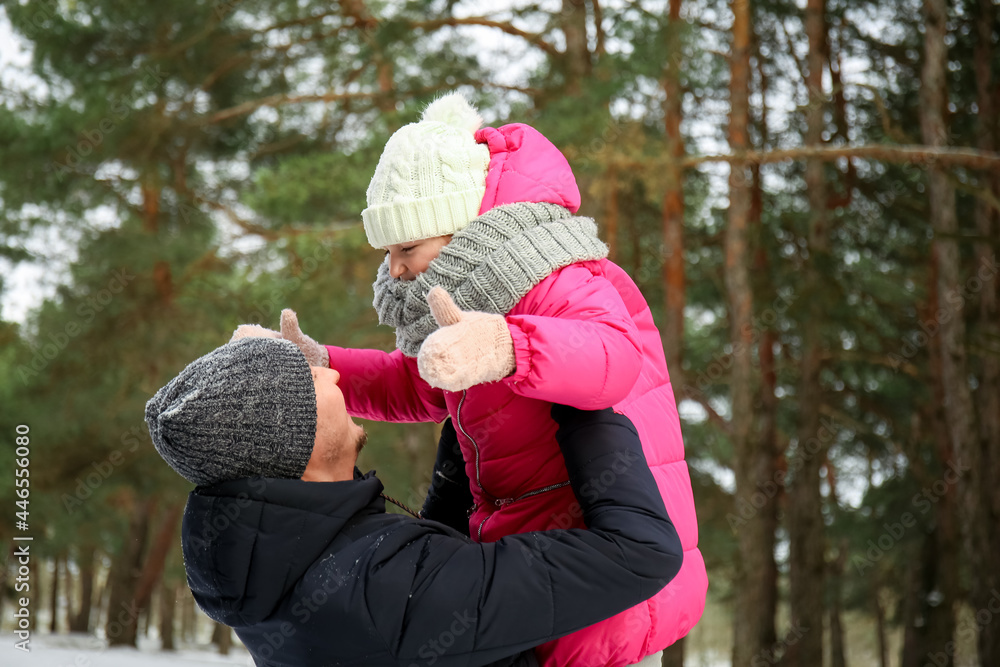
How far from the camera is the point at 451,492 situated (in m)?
2.07

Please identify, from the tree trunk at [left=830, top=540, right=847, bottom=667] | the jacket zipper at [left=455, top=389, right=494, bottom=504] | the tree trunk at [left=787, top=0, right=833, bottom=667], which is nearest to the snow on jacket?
the jacket zipper at [left=455, top=389, right=494, bottom=504]

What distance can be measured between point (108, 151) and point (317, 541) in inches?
403

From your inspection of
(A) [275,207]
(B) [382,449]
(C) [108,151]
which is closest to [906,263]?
(B) [382,449]

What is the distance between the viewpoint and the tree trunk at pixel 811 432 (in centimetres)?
1075

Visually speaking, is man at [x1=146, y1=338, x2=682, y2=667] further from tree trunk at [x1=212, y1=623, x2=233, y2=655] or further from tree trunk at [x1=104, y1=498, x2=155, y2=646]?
tree trunk at [x1=212, y1=623, x2=233, y2=655]

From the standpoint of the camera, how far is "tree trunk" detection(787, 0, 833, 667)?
10.8 metres

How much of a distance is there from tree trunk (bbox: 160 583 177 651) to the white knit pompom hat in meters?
14.0

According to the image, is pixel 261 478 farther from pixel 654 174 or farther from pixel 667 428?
pixel 654 174

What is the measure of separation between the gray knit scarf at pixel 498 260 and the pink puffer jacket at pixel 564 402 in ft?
0.13

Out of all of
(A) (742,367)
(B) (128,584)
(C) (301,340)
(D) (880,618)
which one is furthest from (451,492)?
(D) (880,618)

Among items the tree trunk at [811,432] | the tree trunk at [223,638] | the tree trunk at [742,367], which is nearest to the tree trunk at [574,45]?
the tree trunk at [742,367]

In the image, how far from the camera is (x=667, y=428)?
1800mm

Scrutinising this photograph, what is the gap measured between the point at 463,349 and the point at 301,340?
0.78 m

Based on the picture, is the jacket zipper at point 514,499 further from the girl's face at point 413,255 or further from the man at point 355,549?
the girl's face at point 413,255
